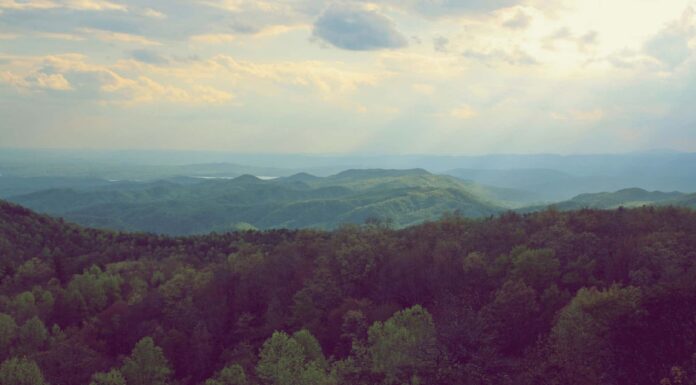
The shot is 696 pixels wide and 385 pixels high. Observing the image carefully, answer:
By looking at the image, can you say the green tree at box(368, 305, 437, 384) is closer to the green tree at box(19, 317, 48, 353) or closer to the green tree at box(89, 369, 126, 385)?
the green tree at box(89, 369, 126, 385)

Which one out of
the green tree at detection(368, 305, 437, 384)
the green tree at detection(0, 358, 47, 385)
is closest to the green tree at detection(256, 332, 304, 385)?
the green tree at detection(368, 305, 437, 384)

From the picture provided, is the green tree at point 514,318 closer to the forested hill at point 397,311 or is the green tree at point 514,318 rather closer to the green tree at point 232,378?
the forested hill at point 397,311

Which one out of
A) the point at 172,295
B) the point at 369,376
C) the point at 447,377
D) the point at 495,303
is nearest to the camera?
the point at 447,377

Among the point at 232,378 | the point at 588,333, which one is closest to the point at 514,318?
the point at 588,333

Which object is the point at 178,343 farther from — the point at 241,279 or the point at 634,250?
the point at 634,250

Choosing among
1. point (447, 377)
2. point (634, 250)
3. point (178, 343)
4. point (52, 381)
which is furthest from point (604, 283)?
point (52, 381)

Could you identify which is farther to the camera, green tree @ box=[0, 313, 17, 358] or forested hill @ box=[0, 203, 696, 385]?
green tree @ box=[0, 313, 17, 358]
